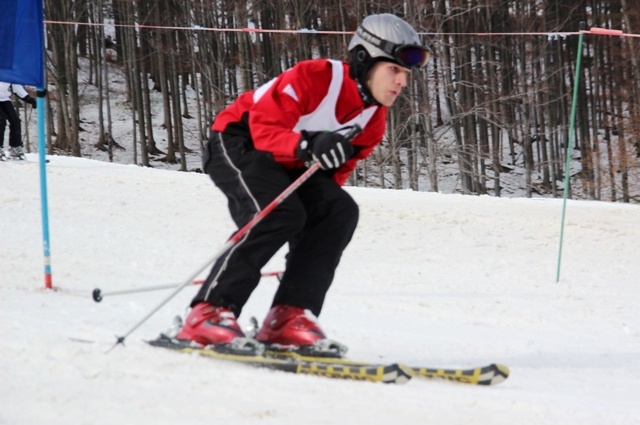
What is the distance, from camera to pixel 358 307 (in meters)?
5.78

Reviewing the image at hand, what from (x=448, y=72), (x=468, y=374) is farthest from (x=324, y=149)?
(x=448, y=72)

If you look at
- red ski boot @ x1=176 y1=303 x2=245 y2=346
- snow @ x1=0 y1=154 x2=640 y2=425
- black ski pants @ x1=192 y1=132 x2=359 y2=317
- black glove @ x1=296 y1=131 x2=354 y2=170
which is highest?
black glove @ x1=296 y1=131 x2=354 y2=170

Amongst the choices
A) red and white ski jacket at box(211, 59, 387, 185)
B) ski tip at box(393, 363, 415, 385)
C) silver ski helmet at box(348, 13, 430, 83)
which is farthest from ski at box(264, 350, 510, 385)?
silver ski helmet at box(348, 13, 430, 83)

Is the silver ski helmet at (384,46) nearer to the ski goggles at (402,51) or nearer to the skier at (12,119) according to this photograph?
the ski goggles at (402,51)

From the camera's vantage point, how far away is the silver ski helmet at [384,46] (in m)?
3.61

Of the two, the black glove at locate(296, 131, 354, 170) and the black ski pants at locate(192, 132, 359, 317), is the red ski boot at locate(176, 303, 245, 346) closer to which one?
the black ski pants at locate(192, 132, 359, 317)

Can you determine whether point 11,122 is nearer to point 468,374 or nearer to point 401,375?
point 468,374

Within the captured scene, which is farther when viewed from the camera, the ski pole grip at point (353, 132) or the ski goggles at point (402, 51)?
the ski goggles at point (402, 51)

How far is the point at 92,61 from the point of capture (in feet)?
131

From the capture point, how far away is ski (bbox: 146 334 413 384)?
3.07m

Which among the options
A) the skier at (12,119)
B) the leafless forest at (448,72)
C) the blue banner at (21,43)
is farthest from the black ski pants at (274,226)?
the leafless forest at (448,72)

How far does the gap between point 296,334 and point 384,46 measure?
47.7 inches

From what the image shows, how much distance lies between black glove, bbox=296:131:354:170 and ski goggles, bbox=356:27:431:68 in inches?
17.9

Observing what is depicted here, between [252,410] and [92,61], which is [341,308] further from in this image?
[92,61]
